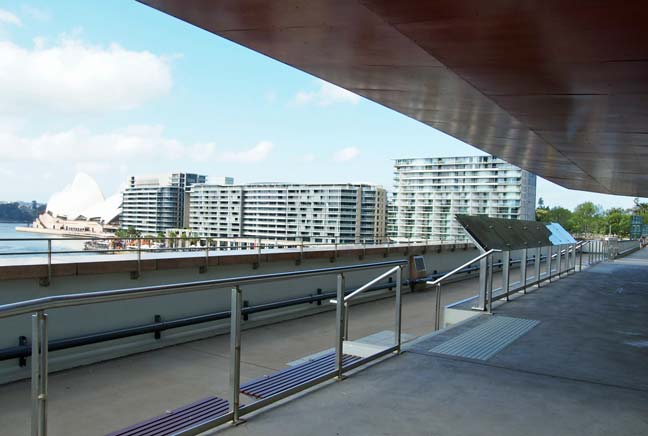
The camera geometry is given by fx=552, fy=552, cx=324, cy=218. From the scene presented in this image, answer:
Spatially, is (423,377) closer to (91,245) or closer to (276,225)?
(91,245)

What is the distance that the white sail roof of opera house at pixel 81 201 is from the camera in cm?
5691

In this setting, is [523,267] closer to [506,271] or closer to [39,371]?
[506,271]

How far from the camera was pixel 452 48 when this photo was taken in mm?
5930

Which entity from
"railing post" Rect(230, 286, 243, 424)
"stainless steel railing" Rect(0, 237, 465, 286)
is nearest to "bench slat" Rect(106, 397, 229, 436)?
"railing post" Rect(230, 286, 243, 424)

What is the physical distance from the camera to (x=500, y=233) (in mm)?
9734

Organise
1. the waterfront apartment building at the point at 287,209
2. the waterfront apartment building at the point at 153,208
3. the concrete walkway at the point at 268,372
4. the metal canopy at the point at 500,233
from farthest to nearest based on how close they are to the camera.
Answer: the waterfront apartment building at the point at 153,208, the waterfront apartment building at the point at 287,209, the metal canopy at the point at 500,233, the concrete walkway at the point at 268,372

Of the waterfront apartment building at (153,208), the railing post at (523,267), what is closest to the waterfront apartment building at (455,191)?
the railing post at (523,267)

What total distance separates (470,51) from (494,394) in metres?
3.64

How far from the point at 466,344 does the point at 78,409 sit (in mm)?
4792

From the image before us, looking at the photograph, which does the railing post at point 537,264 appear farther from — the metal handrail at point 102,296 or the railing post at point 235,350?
the railing post at point 235,350

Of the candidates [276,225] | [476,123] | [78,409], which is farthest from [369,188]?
[78,409]

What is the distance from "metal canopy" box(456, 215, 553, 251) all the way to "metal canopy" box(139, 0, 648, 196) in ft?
6.20

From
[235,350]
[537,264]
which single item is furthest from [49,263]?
[537,264]

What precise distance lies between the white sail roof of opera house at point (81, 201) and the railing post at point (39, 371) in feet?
185
